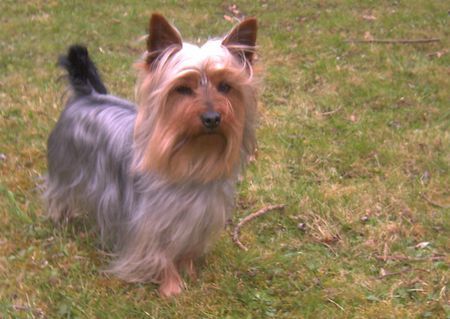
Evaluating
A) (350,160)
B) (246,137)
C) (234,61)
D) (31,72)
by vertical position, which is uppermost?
(234,61)

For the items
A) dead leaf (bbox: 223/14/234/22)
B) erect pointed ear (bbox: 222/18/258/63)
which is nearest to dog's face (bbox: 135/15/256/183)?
erect pointed ear (bbox: 222/18/258/63)

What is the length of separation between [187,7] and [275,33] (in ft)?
6.09

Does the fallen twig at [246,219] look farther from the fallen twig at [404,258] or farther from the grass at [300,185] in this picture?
the fallen twig at [404,258]

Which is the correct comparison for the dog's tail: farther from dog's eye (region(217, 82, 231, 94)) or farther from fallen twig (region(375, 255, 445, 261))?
fallen twig (region(375, 255, 445, 261))

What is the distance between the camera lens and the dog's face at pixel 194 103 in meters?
2.99

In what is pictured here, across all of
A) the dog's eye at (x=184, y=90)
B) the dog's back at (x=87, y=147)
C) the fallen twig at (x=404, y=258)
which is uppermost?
the dog's eye at (x=184, y=90)

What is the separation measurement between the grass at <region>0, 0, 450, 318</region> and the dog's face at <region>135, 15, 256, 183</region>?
2.87 ft

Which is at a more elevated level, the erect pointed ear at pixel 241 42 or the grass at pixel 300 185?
the erect pointed ear at pixel 241 42

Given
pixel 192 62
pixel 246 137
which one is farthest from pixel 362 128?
pixel 192 62

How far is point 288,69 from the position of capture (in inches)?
295

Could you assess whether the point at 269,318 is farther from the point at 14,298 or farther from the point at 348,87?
the point at 348,87

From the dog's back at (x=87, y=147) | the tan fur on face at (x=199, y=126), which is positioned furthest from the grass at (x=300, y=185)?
the tan fur on face at (x=199, y=126)

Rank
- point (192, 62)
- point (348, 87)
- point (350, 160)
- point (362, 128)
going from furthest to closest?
point (348, 87) → point (362, 128) → point (350, 160) → point (192, 62)

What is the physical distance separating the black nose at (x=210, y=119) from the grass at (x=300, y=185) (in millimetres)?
1128
